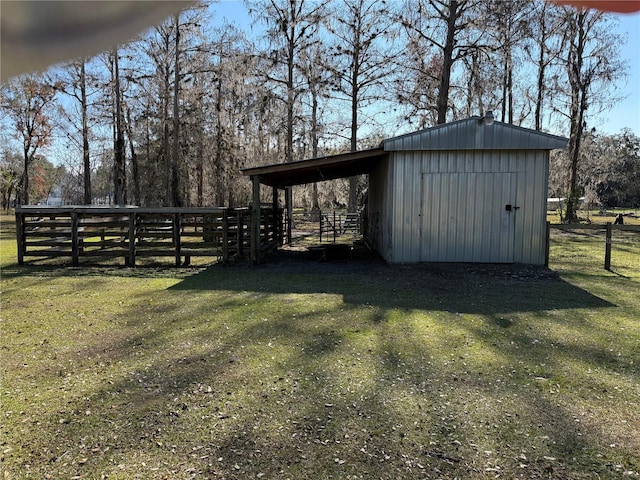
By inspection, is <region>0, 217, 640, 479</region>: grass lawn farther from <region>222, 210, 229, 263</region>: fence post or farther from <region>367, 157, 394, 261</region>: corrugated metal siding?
<region>367, 157, 394, 261</region>: corrugated metal siding

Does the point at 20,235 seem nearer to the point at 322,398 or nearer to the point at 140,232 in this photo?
the point at 140,232

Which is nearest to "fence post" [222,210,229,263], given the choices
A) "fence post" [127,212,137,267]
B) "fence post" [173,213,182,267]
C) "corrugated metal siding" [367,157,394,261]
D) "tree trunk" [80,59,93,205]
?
"fence post" [173,213,182,267]

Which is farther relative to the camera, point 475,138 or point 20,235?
point 20,235

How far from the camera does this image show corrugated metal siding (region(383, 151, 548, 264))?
8.90m

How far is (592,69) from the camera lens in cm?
2141

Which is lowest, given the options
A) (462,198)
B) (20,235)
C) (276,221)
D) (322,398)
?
(322,398)

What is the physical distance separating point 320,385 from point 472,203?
264 inches

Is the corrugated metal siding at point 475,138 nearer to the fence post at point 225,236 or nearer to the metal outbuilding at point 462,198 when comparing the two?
the metal outbuilding at point 462,198

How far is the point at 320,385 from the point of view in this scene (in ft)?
10.8

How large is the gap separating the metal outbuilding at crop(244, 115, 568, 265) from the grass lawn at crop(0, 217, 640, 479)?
8.39 feet

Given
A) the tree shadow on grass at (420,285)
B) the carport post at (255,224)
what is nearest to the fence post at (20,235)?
the tree shadow on grass at (420,285)

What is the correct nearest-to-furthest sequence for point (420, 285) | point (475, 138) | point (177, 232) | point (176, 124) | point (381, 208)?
point (420, 285) < point (475, 138) < point (177, 232) < point (381, 208) < point (176, 124)

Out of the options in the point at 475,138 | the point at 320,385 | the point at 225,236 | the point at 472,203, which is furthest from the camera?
the point at 225,236

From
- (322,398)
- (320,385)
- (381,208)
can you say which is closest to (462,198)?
(381,208)
